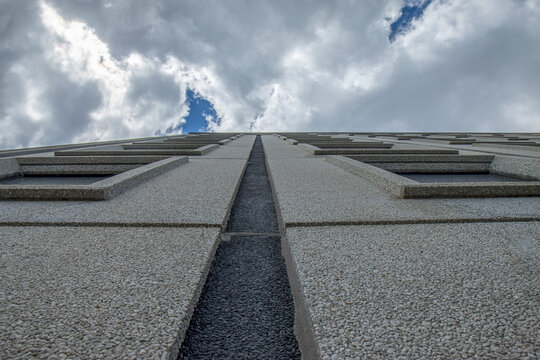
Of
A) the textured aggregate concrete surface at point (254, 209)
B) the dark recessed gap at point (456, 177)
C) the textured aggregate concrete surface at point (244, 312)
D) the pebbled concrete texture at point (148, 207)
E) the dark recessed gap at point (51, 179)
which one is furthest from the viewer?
the dark recessed gap at point (456, 177)

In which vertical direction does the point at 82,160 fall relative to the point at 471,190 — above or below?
above

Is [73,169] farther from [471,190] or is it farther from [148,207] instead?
[471,190]

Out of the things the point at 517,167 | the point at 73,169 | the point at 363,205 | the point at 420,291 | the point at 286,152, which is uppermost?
the point at 286,152

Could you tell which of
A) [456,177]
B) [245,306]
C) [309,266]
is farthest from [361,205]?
[456,177]

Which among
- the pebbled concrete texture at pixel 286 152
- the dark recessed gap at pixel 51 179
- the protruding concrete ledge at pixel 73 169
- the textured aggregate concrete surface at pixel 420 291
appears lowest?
the textured aggregate concrete surface at pixel 420 291

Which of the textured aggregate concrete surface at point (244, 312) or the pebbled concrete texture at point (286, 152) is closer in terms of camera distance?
the textured aggregate concrete surface at point (244, 312)

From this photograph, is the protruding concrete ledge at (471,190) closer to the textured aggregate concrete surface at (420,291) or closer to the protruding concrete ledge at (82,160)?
the textured aggregate concrete surface at (420,291)

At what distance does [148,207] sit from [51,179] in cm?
424

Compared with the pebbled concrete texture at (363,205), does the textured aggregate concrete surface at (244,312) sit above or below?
below

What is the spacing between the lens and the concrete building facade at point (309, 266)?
1278 millimetres

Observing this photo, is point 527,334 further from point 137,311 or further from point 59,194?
point 59,194

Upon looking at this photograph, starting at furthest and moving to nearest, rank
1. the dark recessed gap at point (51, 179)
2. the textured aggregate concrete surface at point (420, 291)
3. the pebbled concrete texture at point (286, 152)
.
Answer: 1. the pebbled concrete texture at point (286, 152)
2. the dark recessed gap at point (51, 179)
3. the textured aggregate concrete surface at point (420, 291)

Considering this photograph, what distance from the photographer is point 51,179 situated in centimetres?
586

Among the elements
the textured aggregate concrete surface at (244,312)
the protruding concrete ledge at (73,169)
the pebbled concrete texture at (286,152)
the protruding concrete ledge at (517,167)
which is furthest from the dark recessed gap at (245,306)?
the protruding concrete ledge at (517,167)
